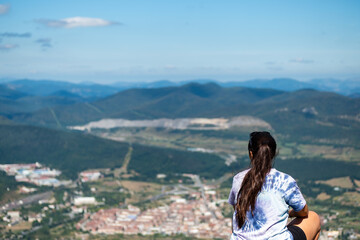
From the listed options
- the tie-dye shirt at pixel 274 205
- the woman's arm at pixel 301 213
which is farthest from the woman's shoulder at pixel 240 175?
the woman's arm at pixel 301 213

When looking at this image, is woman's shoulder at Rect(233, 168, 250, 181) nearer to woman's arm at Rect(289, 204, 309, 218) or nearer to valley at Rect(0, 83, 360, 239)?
valley at Rect(0, 83, 360, 239)

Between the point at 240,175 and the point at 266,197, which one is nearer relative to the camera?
the point at 266,197

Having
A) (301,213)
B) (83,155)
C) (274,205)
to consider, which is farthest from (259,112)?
(274,205)

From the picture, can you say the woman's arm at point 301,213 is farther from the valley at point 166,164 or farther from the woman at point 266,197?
the valley at point 166,164

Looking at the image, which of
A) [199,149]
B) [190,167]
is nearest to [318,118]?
[199,149]

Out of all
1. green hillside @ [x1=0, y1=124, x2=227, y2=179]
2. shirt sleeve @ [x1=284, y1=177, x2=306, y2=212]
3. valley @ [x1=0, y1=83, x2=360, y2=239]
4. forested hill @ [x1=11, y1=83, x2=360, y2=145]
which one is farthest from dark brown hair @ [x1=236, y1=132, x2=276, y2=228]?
forested hill @ [x1=11, y1=83, x2=360, y2=145]

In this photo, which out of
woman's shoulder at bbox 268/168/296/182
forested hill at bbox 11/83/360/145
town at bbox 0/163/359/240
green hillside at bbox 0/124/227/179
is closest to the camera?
woman's shoulder at bbox 268/168/296/182

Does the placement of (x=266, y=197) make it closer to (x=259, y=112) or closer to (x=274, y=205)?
(x=274, y=205)

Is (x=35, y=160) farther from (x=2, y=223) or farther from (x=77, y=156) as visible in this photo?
(x=2, y=223)
